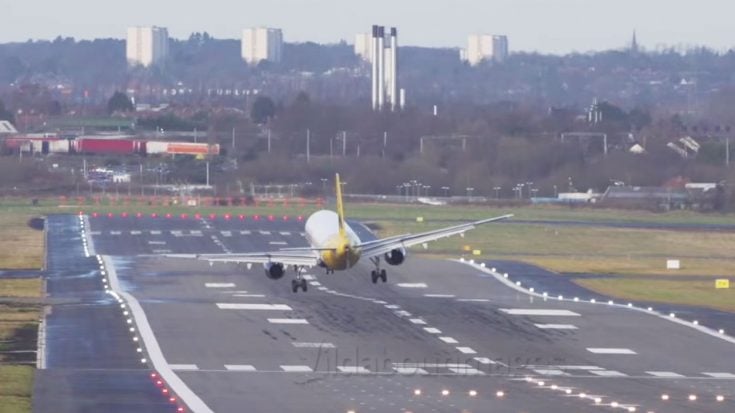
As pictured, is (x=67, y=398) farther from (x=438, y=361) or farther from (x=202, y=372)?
(x=438, y=361)

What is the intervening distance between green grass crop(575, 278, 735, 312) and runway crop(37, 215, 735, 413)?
464cm

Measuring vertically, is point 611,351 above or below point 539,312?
below

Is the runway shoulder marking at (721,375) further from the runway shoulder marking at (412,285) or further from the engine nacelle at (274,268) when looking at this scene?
the runway shoulder marking at (412,285)

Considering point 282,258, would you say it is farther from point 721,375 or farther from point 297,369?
point 721,375

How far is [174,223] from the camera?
500 feet

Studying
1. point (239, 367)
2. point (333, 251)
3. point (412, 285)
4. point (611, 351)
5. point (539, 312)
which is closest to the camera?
point (239, 367)

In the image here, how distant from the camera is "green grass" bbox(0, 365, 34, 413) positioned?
6156 cm

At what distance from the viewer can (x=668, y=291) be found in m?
107

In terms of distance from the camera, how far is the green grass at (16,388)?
2424 inches

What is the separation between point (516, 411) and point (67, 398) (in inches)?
574

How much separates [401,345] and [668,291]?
31046mm

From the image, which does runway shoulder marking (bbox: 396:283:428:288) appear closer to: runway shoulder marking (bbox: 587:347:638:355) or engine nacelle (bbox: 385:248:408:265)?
engine nacelle (bbox: 385:248:408:265)

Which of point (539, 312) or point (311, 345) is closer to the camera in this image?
point (311, 345)

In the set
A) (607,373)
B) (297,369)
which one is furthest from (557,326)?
(297,369)
